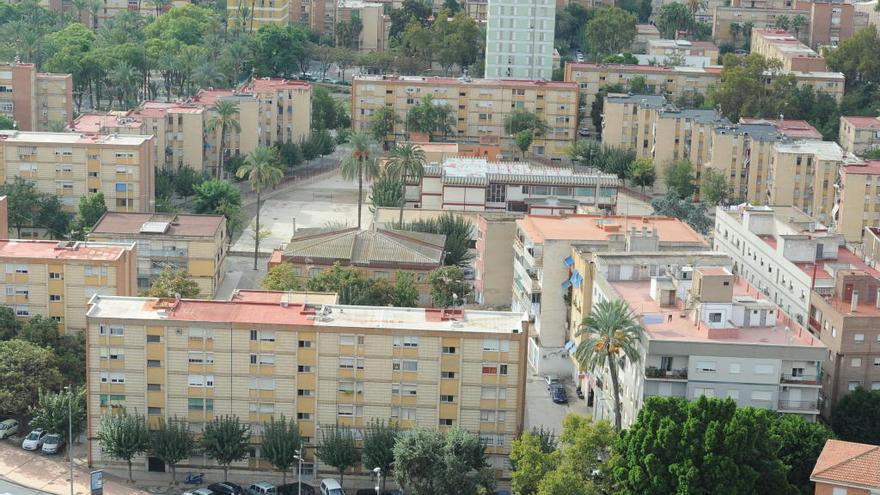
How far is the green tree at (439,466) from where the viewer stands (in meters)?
71.7

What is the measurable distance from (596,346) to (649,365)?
8.09 ft

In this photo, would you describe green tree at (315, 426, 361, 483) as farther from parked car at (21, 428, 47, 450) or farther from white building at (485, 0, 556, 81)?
white building at (485, 0, 556, 81)

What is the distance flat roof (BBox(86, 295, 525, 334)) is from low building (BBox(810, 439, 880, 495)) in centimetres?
1516

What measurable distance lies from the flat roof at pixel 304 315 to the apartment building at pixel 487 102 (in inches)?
2744

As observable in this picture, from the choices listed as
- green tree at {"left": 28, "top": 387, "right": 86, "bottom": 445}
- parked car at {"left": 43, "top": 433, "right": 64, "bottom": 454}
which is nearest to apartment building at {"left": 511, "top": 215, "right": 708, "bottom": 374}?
green tree at {"left": 28, "top": 387, "right": 86, "bottom": 445}

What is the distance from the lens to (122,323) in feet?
246

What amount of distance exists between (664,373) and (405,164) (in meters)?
43.9

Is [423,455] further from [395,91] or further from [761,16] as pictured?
[761,16]

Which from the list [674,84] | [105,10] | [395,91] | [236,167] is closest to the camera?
[236,167]

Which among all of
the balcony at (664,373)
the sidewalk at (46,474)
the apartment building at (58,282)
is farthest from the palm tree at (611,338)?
the apartment building at (58,282)

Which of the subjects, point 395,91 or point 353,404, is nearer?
point 353,404

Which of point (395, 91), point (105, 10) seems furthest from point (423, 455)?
point (105, 10)

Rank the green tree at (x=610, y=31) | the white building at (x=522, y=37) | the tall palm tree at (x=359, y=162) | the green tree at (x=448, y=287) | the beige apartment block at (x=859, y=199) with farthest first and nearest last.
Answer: the green tree at (x=610, y=31) < the white building at (x=522, y=37) < the beige apartment block at (x=859, y=199) < the tall palm tree at (x=359, y=162) < the green tree at (x=448, y=287)

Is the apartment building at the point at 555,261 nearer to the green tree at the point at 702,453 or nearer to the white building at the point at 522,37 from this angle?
the green tree at the point at 702,453
